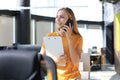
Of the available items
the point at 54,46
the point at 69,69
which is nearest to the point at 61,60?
the point at 69,69

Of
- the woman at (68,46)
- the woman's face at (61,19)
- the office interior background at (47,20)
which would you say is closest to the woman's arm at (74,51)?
the woman at (68,46)

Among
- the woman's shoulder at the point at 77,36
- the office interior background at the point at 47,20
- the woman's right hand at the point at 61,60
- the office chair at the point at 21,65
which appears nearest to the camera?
the office chair at the point at 21,65

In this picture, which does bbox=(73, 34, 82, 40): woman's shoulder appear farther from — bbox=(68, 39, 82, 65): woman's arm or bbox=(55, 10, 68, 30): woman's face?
bbox=(55, 10, 68, 30): woman's face

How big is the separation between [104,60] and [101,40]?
4.36ft

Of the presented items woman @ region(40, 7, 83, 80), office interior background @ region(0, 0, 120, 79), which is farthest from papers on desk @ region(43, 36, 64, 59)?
office interior background @ region(0, 0, 120, 79)

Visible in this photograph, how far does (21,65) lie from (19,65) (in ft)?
0.05

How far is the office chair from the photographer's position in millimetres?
1690

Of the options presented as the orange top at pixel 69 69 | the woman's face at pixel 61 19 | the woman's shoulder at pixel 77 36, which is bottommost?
the orange top at pixel 69 69

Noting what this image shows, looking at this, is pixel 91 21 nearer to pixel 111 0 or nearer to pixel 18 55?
pixel 111 0

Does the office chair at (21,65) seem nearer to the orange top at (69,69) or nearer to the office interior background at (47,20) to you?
the orange top at (69,69)

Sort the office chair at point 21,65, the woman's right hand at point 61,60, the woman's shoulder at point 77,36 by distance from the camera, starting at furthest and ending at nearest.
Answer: the woman's shoulder at point 77,36 → the woman's right hand at point 61,60 → the office chair at point 21,65

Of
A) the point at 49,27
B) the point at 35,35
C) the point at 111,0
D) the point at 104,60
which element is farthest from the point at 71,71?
the point at 104,60

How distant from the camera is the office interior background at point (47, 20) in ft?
15.2

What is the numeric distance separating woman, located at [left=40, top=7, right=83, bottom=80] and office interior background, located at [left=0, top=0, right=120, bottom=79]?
38 cm
